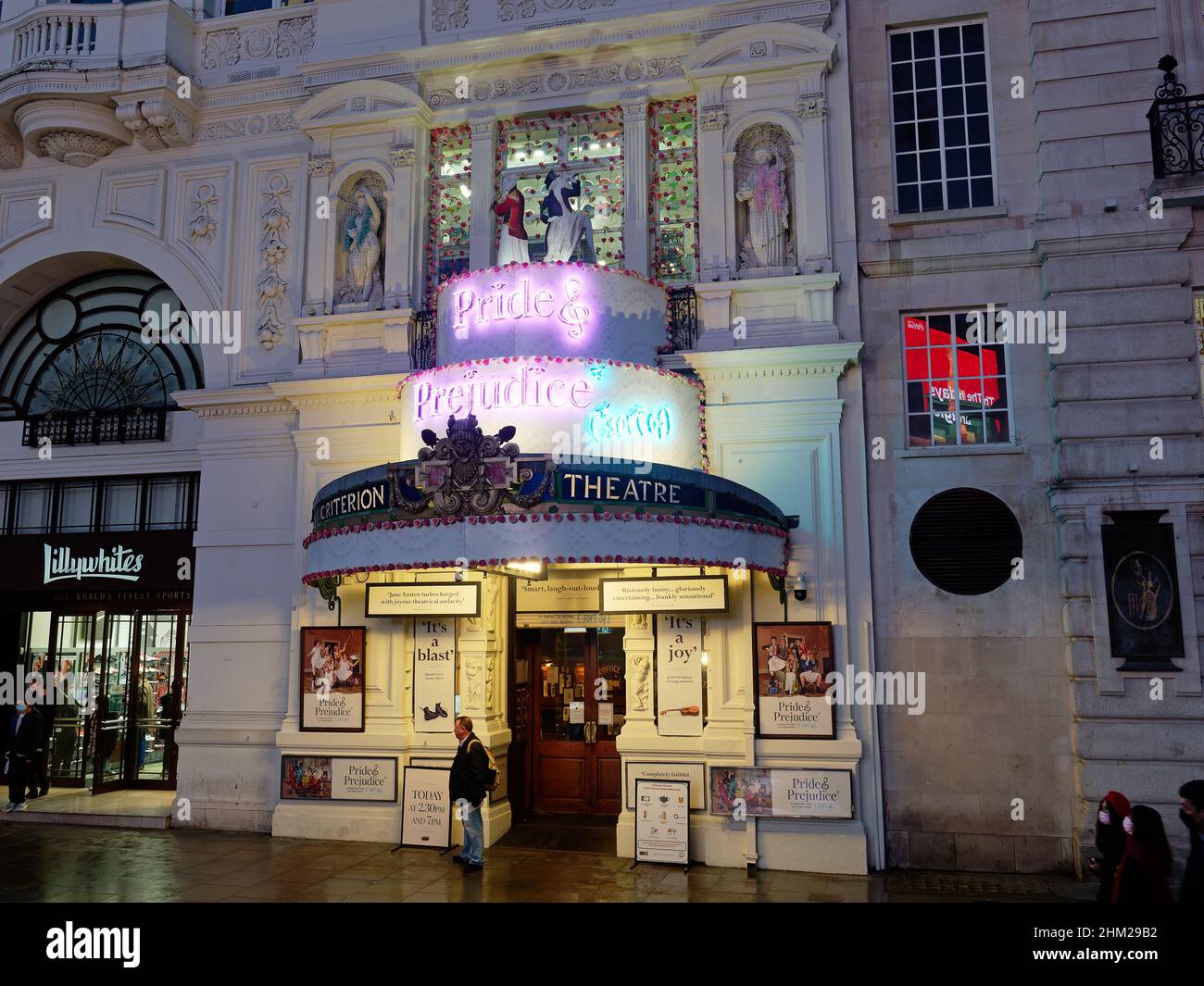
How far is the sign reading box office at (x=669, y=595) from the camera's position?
12242 mm

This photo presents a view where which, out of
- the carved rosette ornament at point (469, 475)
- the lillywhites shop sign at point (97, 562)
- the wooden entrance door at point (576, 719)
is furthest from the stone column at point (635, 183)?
the lillywhites shop sign at point (97, 562)

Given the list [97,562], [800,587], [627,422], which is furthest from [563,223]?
[97,562]

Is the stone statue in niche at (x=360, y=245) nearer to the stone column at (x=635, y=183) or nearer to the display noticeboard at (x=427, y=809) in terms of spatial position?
the stone column at (x=635, y=183)

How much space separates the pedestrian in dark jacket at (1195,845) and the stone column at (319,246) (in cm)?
1240

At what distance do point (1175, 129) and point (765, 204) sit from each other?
504cm

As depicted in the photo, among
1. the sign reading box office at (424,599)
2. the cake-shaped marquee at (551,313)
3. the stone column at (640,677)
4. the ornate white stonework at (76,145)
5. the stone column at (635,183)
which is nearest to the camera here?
the cake-shaped marquee at (551,313)

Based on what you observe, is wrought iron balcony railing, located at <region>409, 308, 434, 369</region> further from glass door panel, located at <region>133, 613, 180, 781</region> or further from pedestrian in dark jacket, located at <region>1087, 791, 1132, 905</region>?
pedestrian in dark jacket, located at <region>1087, 791, 1132, 905</region>

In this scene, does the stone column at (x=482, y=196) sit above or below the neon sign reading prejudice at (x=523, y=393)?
above

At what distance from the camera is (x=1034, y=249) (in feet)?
41.2

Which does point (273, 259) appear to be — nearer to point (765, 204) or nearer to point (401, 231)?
point (401, 231)

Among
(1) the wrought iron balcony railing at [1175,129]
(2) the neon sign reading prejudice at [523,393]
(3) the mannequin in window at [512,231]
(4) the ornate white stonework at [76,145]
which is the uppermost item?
(4) the ornate white stonework at [76,145]

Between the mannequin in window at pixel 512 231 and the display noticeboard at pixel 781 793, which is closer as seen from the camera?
the display noticeboard at pixel 781 793
